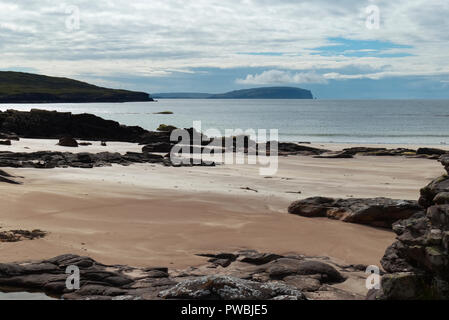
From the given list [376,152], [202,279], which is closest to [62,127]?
[376,152]

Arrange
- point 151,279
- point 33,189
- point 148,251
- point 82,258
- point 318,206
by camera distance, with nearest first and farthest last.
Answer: point 151,279 → point 82,258 → point 148,251 → point 318,206 → point 33,189

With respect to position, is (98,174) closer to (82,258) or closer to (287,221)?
(287,221)

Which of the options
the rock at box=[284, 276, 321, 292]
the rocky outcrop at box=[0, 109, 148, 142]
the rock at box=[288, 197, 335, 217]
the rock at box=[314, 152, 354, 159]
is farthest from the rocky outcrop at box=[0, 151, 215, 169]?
the rock at box=[284, 276, 321, 292]

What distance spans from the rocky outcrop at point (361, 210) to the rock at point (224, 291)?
697 cm

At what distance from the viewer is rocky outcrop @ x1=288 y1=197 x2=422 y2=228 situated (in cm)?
1396

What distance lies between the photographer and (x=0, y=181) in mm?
18469

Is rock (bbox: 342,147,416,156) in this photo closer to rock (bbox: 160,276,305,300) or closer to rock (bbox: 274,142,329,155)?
rock (bbox: 274,142,329,155)

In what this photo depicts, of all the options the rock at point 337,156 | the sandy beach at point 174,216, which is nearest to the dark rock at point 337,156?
the rock at point 337,156

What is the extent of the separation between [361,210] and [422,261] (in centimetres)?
701

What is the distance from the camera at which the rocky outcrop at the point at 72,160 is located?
25.5 metres

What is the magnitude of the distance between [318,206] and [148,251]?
652 cm

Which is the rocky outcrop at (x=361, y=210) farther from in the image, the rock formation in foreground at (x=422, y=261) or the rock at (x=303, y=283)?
the rock at (x=303, y=283)
